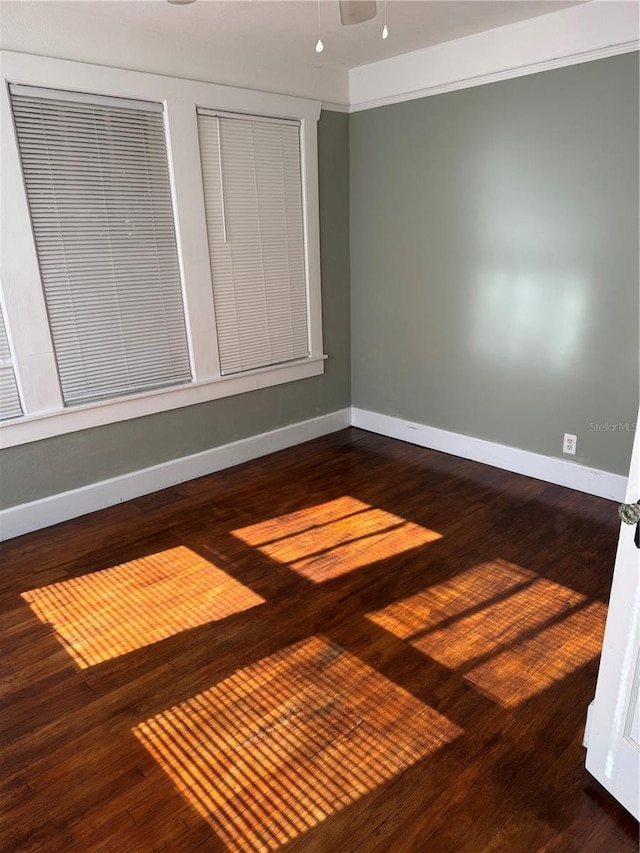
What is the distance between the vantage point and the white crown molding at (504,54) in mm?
2609

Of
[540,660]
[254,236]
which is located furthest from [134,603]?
[254,236]

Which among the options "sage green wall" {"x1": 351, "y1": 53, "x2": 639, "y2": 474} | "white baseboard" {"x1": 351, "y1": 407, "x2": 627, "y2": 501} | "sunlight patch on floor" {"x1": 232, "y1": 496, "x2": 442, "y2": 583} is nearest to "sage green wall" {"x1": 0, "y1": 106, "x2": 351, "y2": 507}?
"sage green wall" {"x1": 351, "y1": 53, "x2": 639, "y2": 474}

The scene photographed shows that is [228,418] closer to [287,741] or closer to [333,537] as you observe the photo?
[333,537]

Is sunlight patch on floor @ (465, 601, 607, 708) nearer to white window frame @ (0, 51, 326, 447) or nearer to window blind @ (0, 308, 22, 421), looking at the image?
white window frame @ (0, 51, 326, 447)

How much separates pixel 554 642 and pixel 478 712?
47 centimetres

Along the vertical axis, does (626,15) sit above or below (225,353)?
above

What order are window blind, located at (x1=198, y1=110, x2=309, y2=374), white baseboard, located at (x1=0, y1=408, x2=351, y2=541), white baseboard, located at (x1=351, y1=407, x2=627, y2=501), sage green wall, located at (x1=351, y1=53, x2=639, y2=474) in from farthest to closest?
window blind, located at (x1=198, y1=110, x2=309, y2=374), white baseboard, located at (x1=351, y1=407, x2=627, y2=501), white baseboard, located at (x1=0, y1=408, x2=351, y2=541), sage green wall, located at (x1=351, y1=53, x2=639, y2=474)

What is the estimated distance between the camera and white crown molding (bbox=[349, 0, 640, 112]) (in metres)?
2.61

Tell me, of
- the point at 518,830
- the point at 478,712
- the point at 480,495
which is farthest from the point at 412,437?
the point at 518,830

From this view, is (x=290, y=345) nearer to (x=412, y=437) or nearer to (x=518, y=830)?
(x=412, y=437)

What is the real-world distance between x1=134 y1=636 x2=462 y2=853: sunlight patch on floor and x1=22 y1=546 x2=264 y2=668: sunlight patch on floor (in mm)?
386

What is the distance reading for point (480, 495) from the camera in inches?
127

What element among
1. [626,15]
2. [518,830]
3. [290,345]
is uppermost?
[626,15]

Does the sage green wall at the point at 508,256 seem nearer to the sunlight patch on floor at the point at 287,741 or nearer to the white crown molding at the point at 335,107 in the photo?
the white crown molding at the point at 335,107
